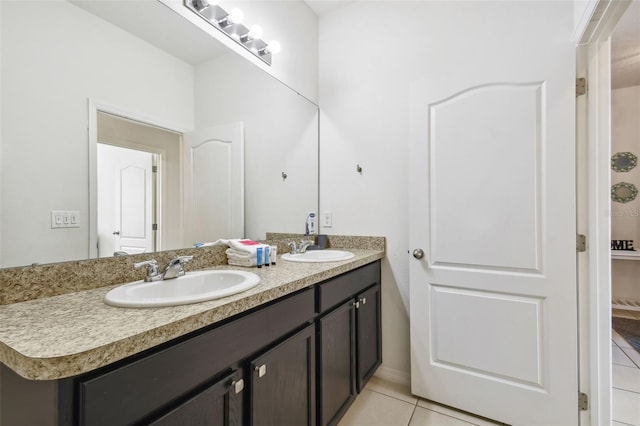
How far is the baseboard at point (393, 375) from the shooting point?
1.97 meters

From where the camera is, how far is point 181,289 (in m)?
1.16

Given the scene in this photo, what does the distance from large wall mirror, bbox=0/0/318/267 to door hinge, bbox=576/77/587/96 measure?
1.71 meters

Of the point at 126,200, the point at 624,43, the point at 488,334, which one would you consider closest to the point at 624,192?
the point at 624,43

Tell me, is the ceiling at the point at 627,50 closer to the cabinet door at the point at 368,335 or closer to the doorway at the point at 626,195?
the doorway at the point at 626,195

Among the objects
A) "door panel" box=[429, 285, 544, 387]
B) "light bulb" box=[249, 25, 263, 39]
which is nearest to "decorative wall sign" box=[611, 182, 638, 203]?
"door panel" box=[429, 285, 544, 387]

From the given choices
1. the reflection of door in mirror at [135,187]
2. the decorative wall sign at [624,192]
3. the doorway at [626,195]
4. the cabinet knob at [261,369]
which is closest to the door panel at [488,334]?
the cabinet knob at [261,369]

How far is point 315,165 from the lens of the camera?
230 cm

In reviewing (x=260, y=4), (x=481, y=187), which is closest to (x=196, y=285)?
(x=481, y=187)

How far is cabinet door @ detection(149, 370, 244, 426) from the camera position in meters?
0.73

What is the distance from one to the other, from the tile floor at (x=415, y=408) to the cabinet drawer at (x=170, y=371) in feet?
3.35

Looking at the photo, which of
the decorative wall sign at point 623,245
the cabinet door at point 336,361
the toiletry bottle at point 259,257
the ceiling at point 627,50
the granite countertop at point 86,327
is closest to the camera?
the granite countertop at point 86,327

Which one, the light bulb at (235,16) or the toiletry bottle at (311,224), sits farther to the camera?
the toiletry bottle at (311,224)

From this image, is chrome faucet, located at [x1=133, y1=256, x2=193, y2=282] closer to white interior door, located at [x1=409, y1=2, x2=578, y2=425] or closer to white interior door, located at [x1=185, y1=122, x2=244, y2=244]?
white interior door, located at [x1=185, y1=122, x2=244, y2=244]

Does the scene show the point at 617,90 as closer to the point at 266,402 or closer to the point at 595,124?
the point at 595,124
